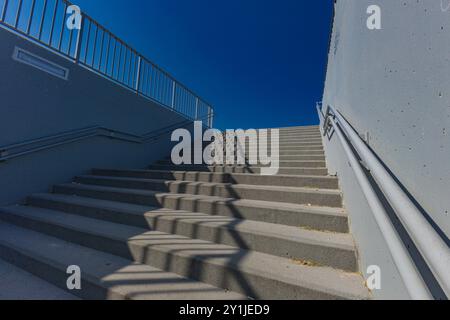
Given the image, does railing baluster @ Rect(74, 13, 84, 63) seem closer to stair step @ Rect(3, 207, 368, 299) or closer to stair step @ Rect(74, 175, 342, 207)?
stair step @ Rect(74, 175, 342, 207)

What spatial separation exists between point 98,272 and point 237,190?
1.48 m

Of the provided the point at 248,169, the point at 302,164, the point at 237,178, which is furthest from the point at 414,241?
the point at 302,164

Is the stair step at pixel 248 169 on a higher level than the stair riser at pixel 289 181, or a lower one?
higher

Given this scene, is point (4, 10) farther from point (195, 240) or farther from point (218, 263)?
point (218, 263)

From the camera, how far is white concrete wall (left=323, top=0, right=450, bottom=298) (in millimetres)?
778

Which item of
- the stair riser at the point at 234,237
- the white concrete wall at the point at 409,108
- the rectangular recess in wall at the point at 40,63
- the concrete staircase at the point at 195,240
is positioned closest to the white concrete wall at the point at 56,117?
the rectangular recess in wall at the point at 40,63

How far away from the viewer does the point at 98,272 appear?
1642mm

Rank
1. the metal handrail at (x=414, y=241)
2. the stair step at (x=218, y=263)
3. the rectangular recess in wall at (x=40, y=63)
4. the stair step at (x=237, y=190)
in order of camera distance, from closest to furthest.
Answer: the metal handrail at (x=414, y=241)
the stair step at (x=218, y=263)
the stair step at (x=237, y=190)
the rectangular recess in wall at (x=40, y=63)

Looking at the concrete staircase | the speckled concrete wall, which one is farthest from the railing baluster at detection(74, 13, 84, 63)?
the speckled concrete wall

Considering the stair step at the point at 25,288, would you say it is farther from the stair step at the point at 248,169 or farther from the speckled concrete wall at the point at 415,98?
the stair step at the point at 248,169

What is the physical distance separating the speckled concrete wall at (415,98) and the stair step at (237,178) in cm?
104

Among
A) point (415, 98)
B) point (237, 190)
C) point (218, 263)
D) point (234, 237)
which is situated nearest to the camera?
point (415, 98)

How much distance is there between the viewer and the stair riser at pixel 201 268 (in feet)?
4.42
